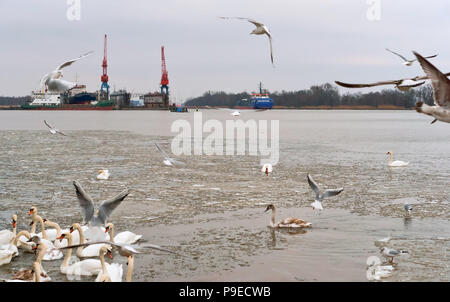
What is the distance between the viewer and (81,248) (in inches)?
318

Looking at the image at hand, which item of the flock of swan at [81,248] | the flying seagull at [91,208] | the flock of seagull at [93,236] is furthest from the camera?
the flying seagull at [91,208]

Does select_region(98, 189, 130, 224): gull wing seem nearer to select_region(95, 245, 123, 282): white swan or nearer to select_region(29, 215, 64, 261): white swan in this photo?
select_region(95, 245, 123, 282): white swan

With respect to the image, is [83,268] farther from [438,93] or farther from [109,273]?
[438,93]

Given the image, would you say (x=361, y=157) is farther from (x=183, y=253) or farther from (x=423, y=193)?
(x=183, y=253)

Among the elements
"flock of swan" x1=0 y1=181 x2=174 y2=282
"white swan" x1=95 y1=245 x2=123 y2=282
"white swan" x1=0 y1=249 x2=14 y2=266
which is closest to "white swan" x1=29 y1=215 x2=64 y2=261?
"flock of swan" x1=0 y1=181 x2=174 y2=282

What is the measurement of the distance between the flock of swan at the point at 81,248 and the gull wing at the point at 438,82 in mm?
4073

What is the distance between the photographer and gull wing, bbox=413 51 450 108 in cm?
497

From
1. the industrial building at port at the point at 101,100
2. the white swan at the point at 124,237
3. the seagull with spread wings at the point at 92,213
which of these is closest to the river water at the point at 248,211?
the white swan at the point at 124,237

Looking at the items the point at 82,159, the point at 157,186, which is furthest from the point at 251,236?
the point at 82,159

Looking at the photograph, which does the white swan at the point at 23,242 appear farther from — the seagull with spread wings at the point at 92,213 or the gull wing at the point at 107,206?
the gull wing at the point at 107,206

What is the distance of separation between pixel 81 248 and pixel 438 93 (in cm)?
580

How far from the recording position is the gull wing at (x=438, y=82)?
4973 mm

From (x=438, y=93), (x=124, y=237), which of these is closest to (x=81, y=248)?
(x=124, y=237)
